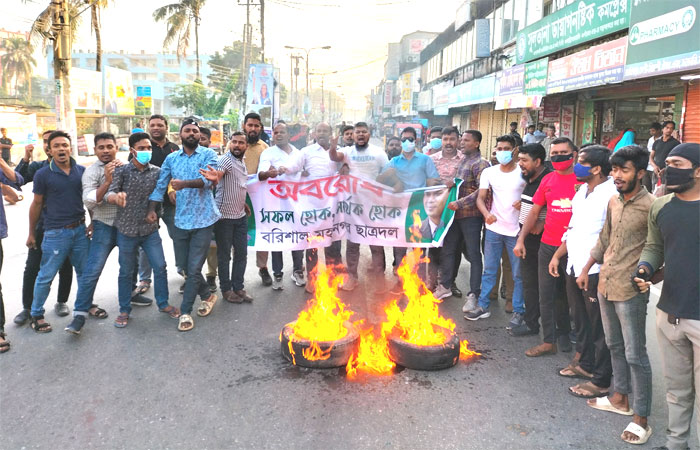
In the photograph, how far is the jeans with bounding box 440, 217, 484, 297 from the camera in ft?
19.7

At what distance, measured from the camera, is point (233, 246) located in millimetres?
6176

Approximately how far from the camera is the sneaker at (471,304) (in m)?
5.80

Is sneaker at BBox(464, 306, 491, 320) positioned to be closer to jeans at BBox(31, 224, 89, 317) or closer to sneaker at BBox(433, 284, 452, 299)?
sneaker at BBox(433, 284, 452, 299)

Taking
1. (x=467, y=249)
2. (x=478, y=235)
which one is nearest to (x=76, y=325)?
(x=467, y=249)

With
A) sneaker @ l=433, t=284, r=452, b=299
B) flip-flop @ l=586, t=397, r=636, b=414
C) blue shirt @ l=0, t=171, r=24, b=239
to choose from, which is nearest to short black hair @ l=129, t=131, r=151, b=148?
blue shirt @ l=0, t=171, r=24, b=239

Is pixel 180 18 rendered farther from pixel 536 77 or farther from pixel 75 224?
pixel 75 224

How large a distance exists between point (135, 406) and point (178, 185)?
7.37 ft

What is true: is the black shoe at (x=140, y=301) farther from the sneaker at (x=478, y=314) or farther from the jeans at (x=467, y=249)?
the sneaker at (x=478, y=314)

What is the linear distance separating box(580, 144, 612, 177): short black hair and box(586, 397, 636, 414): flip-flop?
1.69 meters

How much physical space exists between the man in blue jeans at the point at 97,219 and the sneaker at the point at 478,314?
151 inches

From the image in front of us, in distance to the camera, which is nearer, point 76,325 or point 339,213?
point 76,325

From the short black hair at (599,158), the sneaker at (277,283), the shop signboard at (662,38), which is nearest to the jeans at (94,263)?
the sneaker at (277,283)

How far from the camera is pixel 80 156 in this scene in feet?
80.2

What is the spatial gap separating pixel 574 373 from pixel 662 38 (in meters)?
7.96
